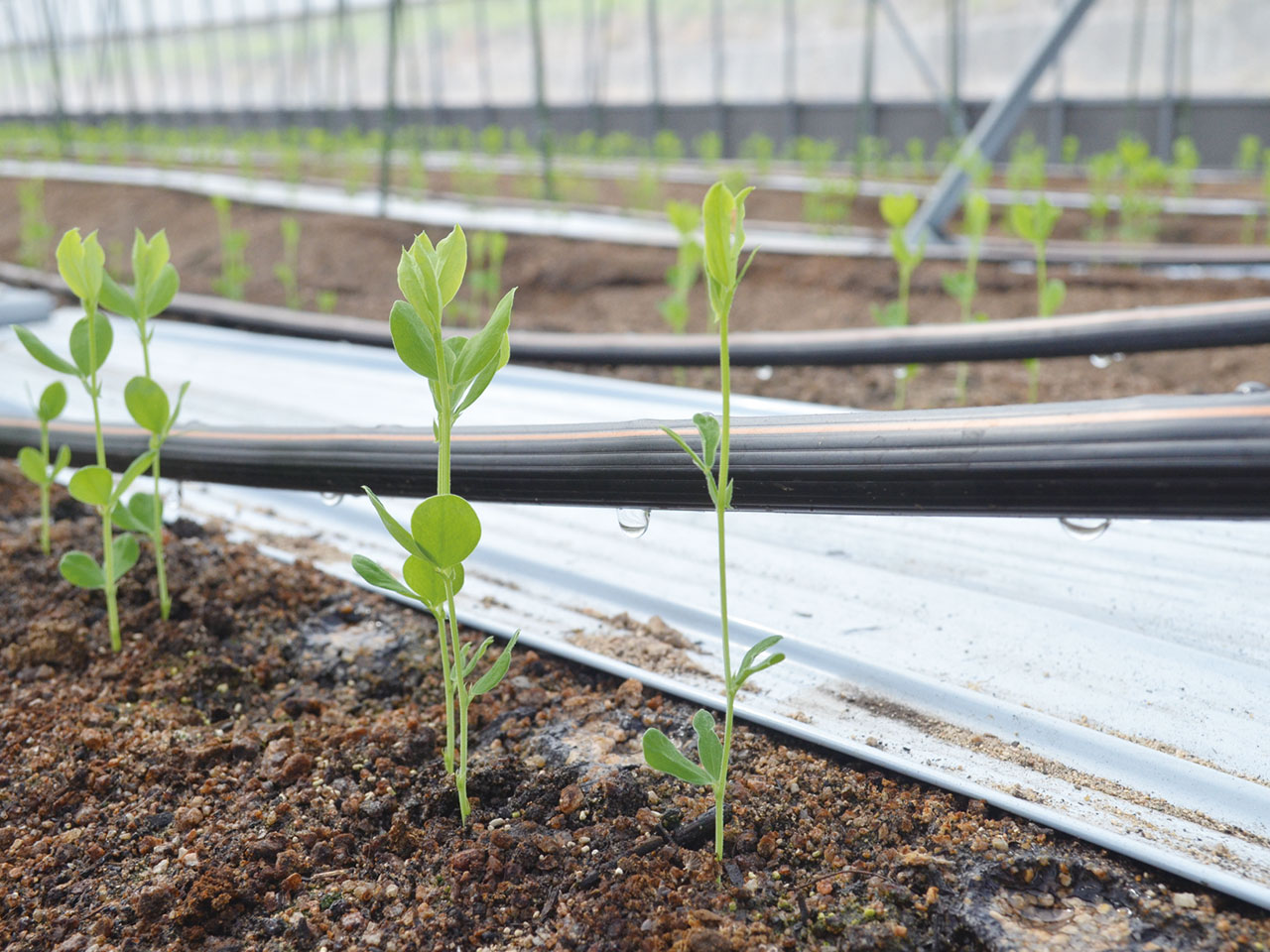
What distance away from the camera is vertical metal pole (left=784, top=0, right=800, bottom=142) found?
11352 mm

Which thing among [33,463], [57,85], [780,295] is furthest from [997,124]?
[57,85]

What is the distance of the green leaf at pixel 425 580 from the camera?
2.48ft

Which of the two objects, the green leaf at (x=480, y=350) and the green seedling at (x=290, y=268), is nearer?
the green leaf at (x=480, y=350)

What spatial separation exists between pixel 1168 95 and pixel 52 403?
10422 mm

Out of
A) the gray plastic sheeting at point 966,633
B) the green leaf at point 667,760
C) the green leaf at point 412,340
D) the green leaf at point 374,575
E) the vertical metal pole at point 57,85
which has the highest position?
the vertical metal pole at point 57,85

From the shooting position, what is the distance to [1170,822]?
770mm

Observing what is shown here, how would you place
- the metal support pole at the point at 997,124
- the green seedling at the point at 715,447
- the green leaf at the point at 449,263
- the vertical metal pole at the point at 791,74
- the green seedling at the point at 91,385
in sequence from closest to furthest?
the green seedling at the point at 715,447 < the green leaf at the point at 449,263 < the green seedling at the point at 91,385 < the metal support pole at the point at 997,124 < the vertical metal pole at the point at 791,74

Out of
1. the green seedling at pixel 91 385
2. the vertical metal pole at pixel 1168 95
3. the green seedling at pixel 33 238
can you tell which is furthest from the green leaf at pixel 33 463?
the vertical metal pole at pixel 1168 95

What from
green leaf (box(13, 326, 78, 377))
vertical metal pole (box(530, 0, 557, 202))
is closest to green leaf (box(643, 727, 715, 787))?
green leaf (box(13, 326, 78, 377))

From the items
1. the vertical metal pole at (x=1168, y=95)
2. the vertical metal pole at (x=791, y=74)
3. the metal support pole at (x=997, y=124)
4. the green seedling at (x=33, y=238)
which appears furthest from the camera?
the vertical metal pole at (x=791, y=74)

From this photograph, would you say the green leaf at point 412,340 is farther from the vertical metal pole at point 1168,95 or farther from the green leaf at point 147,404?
the vertical metal pole at point 1168,95

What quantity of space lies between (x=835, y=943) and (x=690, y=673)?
405 mm

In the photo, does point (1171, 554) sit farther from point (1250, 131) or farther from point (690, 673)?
point (1250, 131)

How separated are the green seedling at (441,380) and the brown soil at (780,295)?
2042 mm
